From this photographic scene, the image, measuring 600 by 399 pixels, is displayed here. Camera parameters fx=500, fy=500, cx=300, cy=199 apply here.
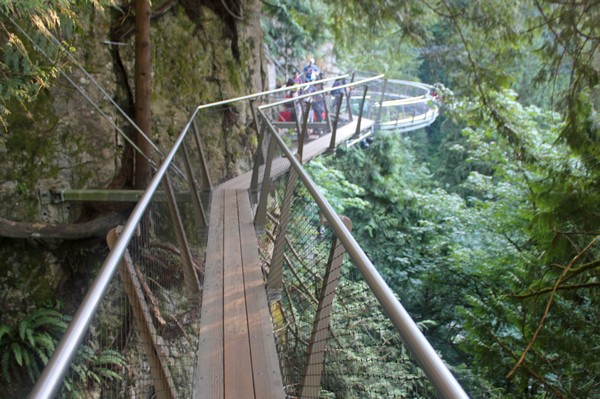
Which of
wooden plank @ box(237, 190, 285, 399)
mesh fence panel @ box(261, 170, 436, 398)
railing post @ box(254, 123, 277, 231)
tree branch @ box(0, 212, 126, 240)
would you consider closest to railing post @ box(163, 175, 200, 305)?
wooden plank @ box(237, 190, 285, 399)

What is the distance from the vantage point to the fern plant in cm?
491

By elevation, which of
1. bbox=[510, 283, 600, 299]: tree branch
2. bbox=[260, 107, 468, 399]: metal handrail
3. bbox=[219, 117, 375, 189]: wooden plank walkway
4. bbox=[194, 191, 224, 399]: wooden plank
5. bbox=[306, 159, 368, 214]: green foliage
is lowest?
bbox=[306, 159, 368, 214]: green foliage

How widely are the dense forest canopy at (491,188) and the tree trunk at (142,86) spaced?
78 centimetres

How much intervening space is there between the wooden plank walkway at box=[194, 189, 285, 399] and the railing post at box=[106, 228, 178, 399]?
6.1 inches

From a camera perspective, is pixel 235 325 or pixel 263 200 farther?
pixel 263 200

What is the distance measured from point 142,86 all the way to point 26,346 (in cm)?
334

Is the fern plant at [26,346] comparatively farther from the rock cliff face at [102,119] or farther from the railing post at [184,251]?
the railing post at [184,251]

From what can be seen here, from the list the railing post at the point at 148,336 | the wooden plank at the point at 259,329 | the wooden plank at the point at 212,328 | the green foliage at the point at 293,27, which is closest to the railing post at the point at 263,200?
the wooden plank at the point at 259,329

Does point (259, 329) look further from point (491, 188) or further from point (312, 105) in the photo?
point (491, 188)

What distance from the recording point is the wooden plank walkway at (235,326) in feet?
7.96

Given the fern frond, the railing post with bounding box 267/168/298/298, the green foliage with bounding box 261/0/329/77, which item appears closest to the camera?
the railing post with bounding box 267/168/298/298

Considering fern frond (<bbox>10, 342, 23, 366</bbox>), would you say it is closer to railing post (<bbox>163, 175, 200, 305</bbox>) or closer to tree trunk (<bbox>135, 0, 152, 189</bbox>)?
railing post (<bbox>163, 175, 200, 305</bbox>)

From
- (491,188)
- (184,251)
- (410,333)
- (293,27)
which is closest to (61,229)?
(184,251)

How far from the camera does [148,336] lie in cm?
221
